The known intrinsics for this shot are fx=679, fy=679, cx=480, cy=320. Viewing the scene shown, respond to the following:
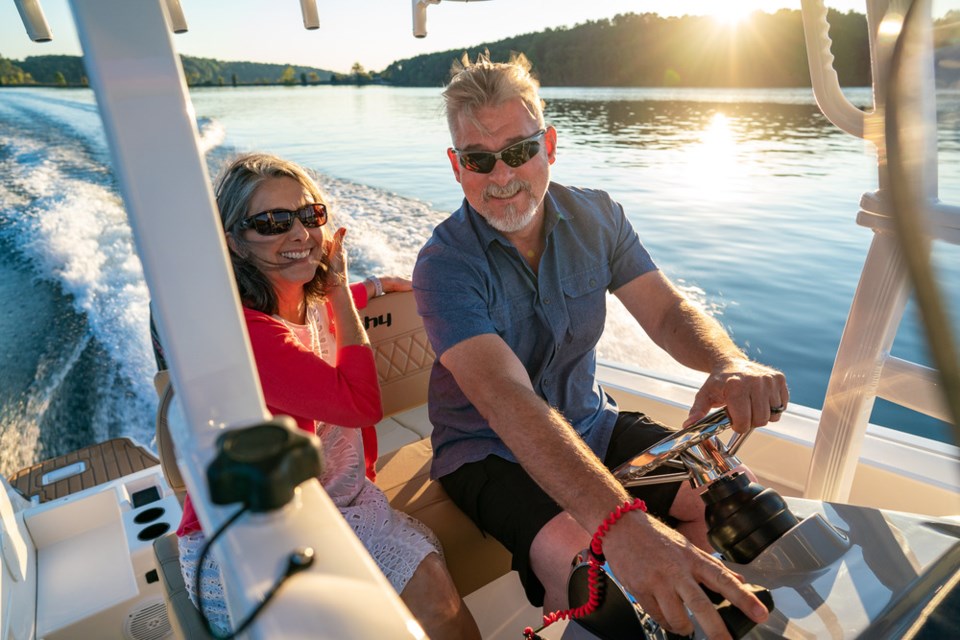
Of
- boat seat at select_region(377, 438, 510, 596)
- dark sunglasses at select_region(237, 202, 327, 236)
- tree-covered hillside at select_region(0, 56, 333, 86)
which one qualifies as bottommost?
boat seat at select_region(377, 438, 510, 596)

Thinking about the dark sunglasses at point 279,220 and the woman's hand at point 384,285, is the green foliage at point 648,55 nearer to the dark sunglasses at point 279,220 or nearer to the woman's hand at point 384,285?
the woman's hand at point 384,285

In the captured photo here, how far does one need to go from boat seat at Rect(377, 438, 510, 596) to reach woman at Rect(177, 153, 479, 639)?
83 mm

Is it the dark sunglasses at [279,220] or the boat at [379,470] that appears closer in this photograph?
the boat at [379,470]

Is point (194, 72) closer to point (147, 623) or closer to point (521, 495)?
point (147, 623)

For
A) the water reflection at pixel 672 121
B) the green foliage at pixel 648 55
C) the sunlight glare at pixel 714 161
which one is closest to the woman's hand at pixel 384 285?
the sunlight glare at pixel 714 161

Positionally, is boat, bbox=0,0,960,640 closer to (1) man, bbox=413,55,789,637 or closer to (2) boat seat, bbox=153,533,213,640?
(2) boat seat, bbox=153,533,213,640

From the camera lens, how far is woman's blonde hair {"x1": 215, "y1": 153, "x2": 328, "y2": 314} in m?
1.19

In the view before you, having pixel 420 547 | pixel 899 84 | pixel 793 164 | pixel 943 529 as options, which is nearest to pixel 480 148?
pixel 420 547

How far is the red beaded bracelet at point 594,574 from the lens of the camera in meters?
0.78

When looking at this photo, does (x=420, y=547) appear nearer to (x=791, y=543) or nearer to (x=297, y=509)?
(x=791, y=543)

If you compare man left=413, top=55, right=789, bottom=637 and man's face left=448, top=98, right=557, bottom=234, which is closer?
Answer: man left=413, top=55, right=789, bottom=637

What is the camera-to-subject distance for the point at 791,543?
2.47ft

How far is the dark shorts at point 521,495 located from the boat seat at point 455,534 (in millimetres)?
36

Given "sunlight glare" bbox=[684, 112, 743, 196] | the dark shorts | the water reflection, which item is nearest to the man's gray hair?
the dark shorts
